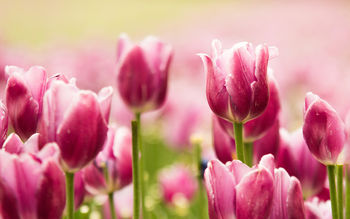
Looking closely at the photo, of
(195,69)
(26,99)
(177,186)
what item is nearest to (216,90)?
(26,99)

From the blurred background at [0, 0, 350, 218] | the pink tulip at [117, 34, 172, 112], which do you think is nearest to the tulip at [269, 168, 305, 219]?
the blurred background at [0, 0, 350, 218]

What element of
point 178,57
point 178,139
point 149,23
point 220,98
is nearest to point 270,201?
point 220,98

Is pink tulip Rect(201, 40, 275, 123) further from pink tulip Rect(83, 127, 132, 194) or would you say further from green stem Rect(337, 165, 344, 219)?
pink tulip Rect(83, 127, 132, 194)

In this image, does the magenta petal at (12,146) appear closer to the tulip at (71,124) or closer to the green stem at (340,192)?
the tulip at (71,124)

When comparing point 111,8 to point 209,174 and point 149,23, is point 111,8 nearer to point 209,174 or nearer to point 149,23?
point 149,23

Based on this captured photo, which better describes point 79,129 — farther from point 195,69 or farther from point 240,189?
point 195,69
